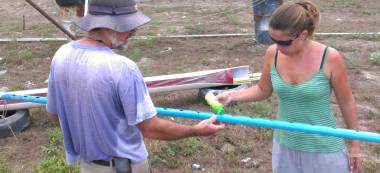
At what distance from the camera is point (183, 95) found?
6410mm

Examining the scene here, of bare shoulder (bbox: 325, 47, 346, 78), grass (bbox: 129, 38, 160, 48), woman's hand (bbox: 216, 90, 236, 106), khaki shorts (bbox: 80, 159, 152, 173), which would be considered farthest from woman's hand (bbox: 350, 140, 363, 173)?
grass (bbox: 129, 38, 160, 48)

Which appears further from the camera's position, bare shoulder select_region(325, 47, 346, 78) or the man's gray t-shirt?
bare shoulder select_region(325, 47, 346, 78)

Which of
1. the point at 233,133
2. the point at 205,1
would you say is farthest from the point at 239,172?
the point at 205,1

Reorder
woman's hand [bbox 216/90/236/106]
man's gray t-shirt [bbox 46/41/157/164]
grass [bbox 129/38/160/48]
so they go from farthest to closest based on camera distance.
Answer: grass [bbox 129/38/160/48]
woman's hand [bbox 216/90/236/106]
man's gray t-shirt [bbox 46/41/157/164]

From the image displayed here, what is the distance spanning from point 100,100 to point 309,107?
3.89 ft

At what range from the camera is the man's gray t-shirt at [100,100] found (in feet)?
7.48

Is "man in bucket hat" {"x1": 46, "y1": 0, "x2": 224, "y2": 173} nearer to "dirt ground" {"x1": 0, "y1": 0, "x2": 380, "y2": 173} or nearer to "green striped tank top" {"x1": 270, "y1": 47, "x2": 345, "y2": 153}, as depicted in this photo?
"green striped tank top" {"x1": 270, "y1": 47, "x2": 345, "y2": 153}

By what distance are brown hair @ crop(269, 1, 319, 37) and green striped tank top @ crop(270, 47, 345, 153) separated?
18 centimetres

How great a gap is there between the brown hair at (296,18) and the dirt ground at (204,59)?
2159 millimetres

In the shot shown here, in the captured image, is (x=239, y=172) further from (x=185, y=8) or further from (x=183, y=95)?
(x=185, y=8)

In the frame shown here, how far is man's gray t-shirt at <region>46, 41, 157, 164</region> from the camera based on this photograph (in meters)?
2.28

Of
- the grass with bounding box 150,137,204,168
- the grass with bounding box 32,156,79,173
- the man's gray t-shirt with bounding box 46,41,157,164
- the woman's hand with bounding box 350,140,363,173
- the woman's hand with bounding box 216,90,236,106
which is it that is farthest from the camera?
the grass with bounding box 150,137,204,168

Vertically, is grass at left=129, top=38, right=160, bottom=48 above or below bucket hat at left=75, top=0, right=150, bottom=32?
below

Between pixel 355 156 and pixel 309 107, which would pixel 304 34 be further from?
pixel 355 156
